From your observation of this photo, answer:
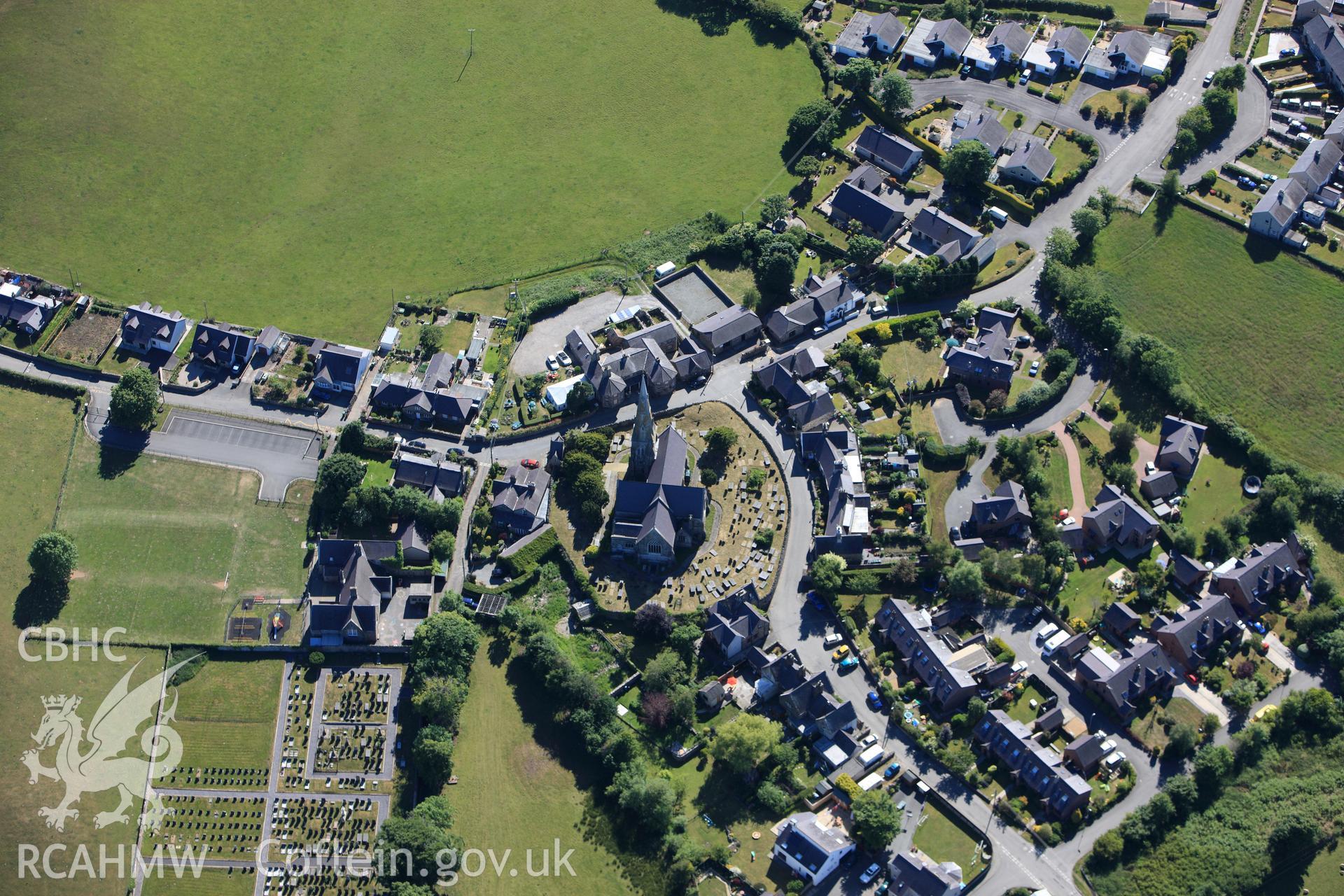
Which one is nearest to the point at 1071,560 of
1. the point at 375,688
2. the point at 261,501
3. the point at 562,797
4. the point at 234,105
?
the point at 562,797

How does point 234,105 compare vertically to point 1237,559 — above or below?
above

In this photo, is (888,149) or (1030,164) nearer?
(1030,164)

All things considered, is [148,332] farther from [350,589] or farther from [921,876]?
[921,876]

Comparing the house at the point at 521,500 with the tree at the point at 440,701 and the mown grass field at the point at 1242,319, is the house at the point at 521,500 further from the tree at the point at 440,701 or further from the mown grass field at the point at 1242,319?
the mown grass field at the point at 1242,319

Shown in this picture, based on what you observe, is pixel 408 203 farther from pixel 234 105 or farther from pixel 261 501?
pixel 261 501

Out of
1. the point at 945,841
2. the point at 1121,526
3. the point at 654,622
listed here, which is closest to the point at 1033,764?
the point at 945,841

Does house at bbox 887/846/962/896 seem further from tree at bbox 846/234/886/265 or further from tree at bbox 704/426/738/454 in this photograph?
tree at bbox 846/234/886/265

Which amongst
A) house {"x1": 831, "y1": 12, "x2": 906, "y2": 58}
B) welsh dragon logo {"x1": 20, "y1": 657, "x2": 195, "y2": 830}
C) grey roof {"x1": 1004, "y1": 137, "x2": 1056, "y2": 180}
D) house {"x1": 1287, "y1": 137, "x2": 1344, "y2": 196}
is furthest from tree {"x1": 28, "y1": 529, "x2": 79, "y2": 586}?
house {"x1": 1287, "y1": 137, "x2": 1344, "y2": 196}
